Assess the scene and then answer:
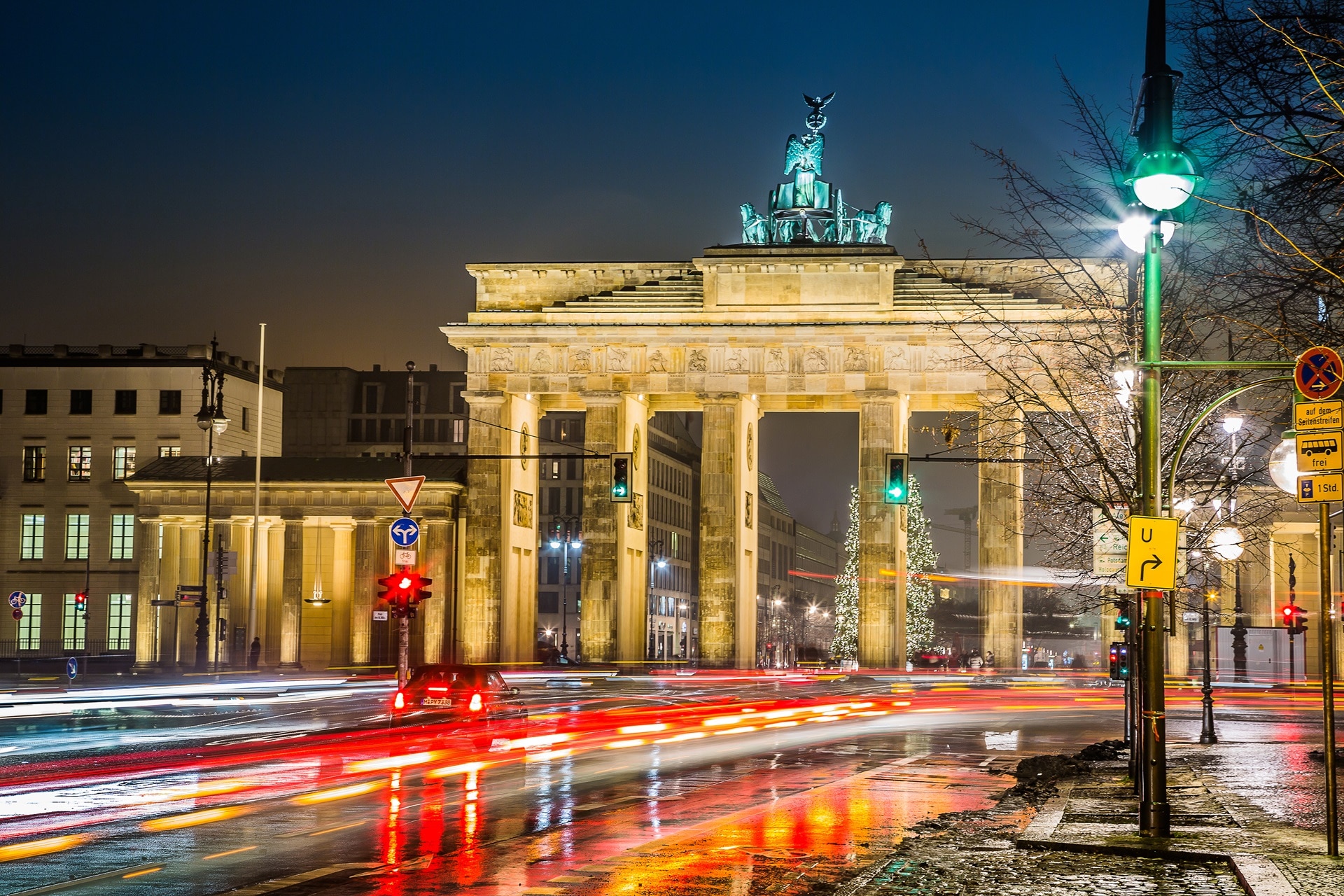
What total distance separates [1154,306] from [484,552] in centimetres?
5604

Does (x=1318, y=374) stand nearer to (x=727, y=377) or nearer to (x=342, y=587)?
(x=727, y=377)

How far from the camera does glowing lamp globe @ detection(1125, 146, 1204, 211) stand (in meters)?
14.6

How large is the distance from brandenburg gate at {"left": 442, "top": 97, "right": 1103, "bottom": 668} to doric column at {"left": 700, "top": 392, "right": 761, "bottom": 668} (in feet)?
0.24

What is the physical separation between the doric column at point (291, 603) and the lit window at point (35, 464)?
948 inches

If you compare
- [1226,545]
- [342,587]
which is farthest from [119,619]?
[1226,545]

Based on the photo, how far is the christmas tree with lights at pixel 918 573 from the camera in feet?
332

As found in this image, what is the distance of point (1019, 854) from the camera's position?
1402cm

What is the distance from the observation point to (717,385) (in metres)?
69.9

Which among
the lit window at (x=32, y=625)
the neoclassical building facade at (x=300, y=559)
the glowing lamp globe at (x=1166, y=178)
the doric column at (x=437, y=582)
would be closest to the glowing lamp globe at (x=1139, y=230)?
the glowing lamp globe at (x=1166, y=178)

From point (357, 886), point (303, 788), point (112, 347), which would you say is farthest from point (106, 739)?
point (112, 347)

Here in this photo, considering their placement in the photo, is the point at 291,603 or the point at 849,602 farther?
the point at 849,602

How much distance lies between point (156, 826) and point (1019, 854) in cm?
841

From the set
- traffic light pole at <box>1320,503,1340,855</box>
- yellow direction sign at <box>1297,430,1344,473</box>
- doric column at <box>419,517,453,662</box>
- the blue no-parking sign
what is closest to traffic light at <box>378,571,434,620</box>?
the blue no-parking sign

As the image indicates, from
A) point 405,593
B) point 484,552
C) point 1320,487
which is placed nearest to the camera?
point 1320,487
